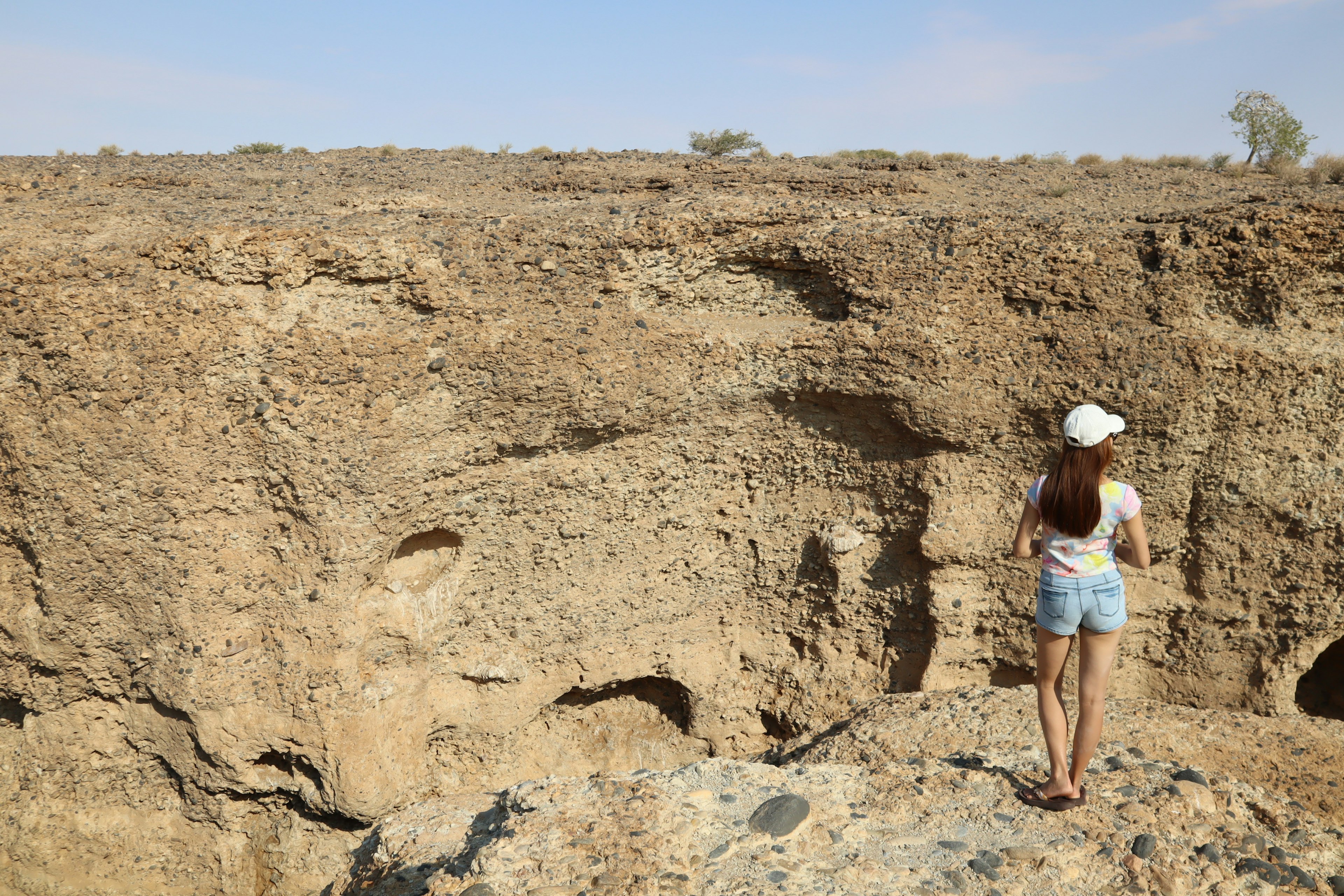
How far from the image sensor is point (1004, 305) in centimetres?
433

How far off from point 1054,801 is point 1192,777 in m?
0.63

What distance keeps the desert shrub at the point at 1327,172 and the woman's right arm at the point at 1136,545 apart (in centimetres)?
446

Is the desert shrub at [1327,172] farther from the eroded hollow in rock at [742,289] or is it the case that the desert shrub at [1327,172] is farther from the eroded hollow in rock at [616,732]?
the eroded hollow in rock at [616,732]

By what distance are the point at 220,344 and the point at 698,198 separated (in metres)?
2.58

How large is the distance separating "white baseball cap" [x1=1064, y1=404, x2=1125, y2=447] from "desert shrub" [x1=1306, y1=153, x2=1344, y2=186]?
449cm

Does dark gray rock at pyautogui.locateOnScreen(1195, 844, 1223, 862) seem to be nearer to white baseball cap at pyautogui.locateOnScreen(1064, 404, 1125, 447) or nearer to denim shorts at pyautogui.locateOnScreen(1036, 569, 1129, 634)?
denim shorts at pyautogui.locateOnScreen(1036, 569, 1129, 634)

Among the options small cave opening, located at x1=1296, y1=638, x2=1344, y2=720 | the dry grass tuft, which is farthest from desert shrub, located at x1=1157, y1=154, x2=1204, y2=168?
small cave opening, located at x1=1296, y1=638, x2=1344, y2=720

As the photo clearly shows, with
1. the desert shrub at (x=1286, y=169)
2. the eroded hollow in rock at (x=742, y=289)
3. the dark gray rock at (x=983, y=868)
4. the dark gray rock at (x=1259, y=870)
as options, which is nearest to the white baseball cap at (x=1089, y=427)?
the dark gray rock at (x=983, y=868)

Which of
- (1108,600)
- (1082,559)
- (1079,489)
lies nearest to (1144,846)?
(1108,600)

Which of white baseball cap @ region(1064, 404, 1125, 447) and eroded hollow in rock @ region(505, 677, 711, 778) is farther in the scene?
eroded hollow in rock @ region(505, 677, 711, 778)

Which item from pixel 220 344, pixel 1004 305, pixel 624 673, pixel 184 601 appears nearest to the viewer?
pixel 220 344

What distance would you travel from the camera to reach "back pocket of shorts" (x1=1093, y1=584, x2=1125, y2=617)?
2.74m

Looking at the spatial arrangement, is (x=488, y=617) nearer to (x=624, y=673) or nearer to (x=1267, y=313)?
(x=624, y=673)

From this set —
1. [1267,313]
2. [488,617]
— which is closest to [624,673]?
[488,617]
